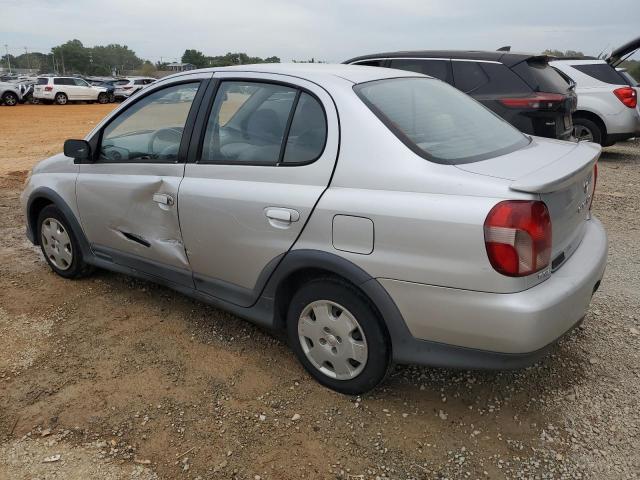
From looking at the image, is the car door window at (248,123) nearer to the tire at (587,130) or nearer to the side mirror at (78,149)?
the side mirror at (78,149)

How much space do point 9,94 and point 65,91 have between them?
2.63 m

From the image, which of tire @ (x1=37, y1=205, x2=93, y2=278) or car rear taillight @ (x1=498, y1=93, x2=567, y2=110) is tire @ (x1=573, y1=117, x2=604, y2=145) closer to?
car rear taillight @ (x1=498, y1=93, x2=567, y2=110)

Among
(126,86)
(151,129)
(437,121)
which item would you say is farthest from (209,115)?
(126,86)

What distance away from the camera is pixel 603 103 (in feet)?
30.5

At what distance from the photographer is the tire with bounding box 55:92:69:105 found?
1102 inches

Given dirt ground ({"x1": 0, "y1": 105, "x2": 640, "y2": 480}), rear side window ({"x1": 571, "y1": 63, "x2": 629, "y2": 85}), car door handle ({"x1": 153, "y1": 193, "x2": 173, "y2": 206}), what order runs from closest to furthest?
dirt ground ({"x1": 0, "y1": 105, "x2": 640, "y2": 480})
car door handle ({"x1": 153, "y1": 193, "x2": 173, "y2": 206})
rear side window ({"x1": 571, "y1": 63, "x2": 629, "y2": 85})

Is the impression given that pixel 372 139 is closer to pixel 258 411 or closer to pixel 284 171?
pixel 284 171

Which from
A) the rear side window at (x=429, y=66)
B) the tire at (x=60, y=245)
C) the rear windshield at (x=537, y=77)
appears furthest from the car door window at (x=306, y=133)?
the rear windshield at (x=537, y=77)

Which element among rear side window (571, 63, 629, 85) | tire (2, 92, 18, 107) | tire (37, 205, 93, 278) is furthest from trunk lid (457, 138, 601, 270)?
tire (2, 92, 18, 107)

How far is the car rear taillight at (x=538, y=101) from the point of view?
6.51m

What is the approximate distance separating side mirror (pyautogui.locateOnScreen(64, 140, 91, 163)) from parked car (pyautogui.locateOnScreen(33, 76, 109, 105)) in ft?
89.4

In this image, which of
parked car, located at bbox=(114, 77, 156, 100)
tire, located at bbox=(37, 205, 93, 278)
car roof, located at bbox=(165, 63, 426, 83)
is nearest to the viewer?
car roof, located at bbox=(165, 63, 426, 83)

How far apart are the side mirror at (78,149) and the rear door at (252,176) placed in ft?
3.50

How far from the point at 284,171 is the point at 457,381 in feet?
4.84
